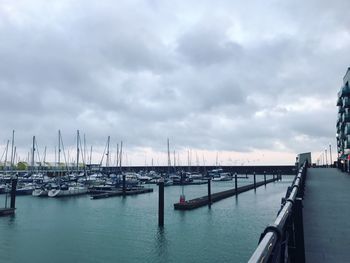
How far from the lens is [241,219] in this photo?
40000mm

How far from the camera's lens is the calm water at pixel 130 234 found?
24.6m

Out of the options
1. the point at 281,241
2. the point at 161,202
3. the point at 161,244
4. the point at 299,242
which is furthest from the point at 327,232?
the point at 161,202

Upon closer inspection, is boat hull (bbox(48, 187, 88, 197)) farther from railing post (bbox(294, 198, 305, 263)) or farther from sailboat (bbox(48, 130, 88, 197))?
railing post (bbox(294, 198, 305, 263))

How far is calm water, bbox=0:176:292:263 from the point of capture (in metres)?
24.6

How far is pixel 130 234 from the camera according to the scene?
3164cm

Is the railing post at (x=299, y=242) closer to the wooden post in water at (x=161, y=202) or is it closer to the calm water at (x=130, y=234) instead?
the calm water at (x=130, y=234)

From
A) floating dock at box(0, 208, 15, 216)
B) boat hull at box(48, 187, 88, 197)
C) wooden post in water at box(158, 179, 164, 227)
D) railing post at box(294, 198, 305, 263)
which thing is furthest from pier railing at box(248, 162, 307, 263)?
boat hull at box(48, 187, 88, 197)

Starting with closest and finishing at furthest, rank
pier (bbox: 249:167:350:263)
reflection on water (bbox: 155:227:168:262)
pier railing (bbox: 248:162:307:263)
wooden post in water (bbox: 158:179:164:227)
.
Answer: pier railing (bbox: 248:162:307:263)
pier (bbox: 249:167:350:263)
reflection on water (bbox: 155:227:168:262)
wooden post in water (bbox: 158:179:164:227)

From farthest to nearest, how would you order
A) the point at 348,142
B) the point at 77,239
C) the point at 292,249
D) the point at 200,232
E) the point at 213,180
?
the point at 213,180
the point at 348,142
the point at 200,232
the point at 77,239
the point at 292,249

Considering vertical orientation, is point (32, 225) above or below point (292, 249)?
below

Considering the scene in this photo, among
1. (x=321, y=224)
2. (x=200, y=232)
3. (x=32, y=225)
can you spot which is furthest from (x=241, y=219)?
(x=321, y=224)

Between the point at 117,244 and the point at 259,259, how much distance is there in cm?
2747

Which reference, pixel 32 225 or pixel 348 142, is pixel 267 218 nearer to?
pixel 348 142

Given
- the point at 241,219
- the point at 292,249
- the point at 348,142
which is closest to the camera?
the point at 292,249
